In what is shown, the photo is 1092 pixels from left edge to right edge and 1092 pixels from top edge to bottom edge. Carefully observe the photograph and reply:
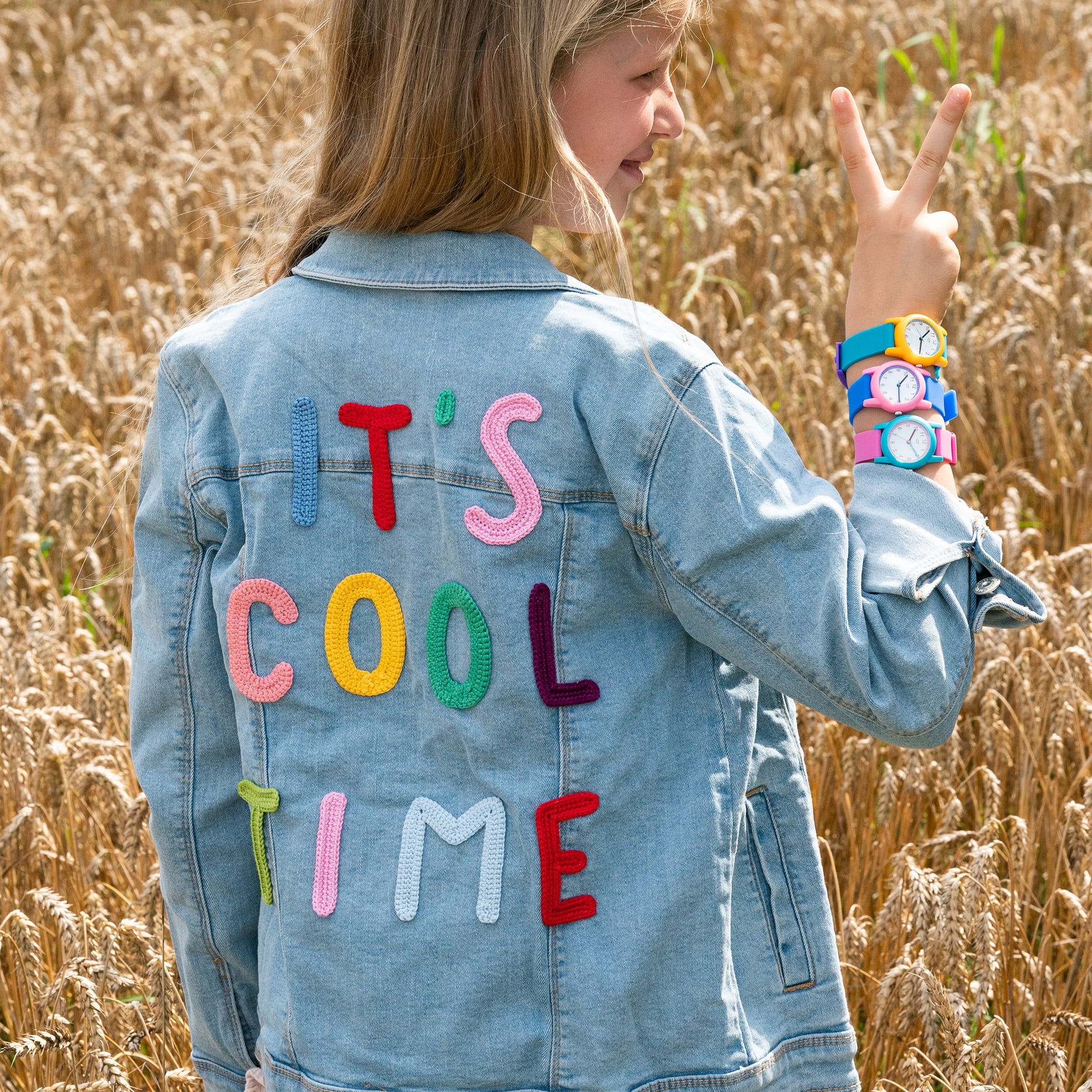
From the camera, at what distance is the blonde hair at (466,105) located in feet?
3.54

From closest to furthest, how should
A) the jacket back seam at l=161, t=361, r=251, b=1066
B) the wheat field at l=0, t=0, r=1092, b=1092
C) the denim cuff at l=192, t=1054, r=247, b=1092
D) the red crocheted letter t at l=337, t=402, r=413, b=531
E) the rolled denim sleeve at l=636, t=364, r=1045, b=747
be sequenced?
the rolled denim sleeve at l=636, t=364, r=1045, b=747
the red crocheted letter t at l=337, t=402, r=413, b=531
the jacket back seam at l=161, t=361, r=251, b=1066
the denim cuff at l=192, t=1054, r=247, b=1092
the wheat field at l=0, t=0, r=1092, b=1092

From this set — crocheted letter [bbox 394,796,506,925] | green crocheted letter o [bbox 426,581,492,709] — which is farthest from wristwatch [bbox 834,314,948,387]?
crocheted letter [bbox 394,796,506,925]

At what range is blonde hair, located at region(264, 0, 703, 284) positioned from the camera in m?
1.08

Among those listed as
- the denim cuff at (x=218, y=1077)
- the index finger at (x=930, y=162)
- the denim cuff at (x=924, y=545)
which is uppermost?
the index finger at (x=930, y=162)

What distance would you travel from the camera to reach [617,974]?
1.11 meters

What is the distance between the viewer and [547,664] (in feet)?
3.60

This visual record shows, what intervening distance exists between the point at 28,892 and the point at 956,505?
1.40 m

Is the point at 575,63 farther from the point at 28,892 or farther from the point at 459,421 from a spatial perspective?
the point at 28,892

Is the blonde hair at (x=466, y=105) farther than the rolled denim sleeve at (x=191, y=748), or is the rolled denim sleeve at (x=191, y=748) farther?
the rolled denim sleeve at (x=191, y=748)

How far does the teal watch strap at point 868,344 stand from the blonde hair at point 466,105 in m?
0.22

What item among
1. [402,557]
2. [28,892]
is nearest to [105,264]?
[28,892]

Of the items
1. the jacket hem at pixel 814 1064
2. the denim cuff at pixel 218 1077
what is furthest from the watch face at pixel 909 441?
the denim cuff at pixel 218 1077

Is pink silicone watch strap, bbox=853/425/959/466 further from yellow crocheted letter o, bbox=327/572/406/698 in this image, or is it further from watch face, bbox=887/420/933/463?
yellow crocheted letter o, bbox=327/572/406/698

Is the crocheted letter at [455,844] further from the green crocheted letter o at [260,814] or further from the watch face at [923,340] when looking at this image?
the watch face at [923,340]
